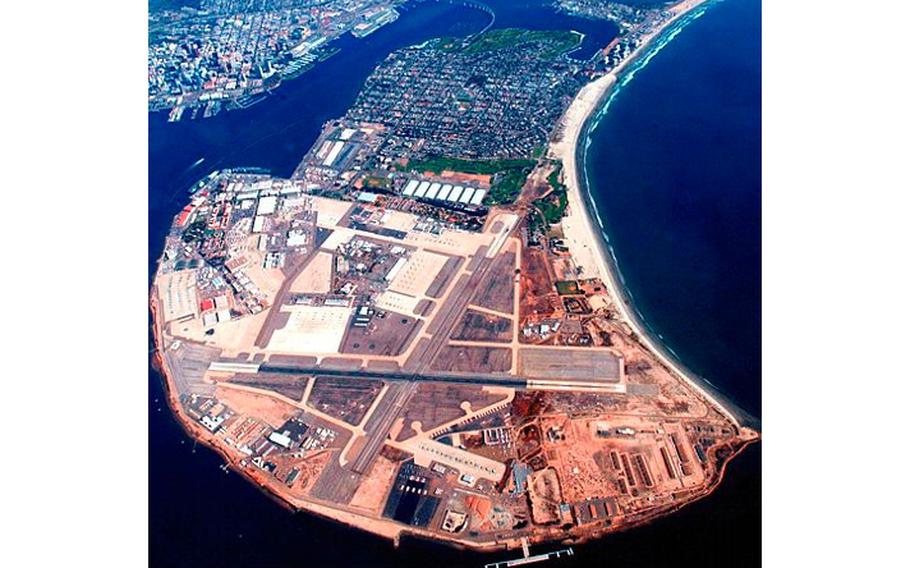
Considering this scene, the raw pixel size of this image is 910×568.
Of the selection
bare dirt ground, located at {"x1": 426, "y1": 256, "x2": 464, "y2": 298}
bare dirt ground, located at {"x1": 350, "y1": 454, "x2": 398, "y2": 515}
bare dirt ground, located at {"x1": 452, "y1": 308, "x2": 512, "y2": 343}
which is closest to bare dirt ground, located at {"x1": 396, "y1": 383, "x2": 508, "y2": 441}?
bare dirt ground, located at {"x1": 350, "y1": 454, "x2": 398, "y2": 515}

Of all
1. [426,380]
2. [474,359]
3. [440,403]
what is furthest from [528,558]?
[474,359]

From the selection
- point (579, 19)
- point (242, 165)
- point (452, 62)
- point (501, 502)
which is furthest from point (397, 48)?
point (501, 502)

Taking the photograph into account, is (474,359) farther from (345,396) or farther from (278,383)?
(278,383)

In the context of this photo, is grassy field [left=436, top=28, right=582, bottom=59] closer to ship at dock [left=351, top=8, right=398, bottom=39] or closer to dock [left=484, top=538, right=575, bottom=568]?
ship at dock [left=351, top=8, right=398, bottom=39]

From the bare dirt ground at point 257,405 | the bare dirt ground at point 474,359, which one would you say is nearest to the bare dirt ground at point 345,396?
the bare dirt ground at point 257,405

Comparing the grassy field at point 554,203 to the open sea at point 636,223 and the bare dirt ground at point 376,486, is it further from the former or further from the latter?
the bare dirt ground at point 376,486

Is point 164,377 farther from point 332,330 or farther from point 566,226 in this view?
point 566,226
